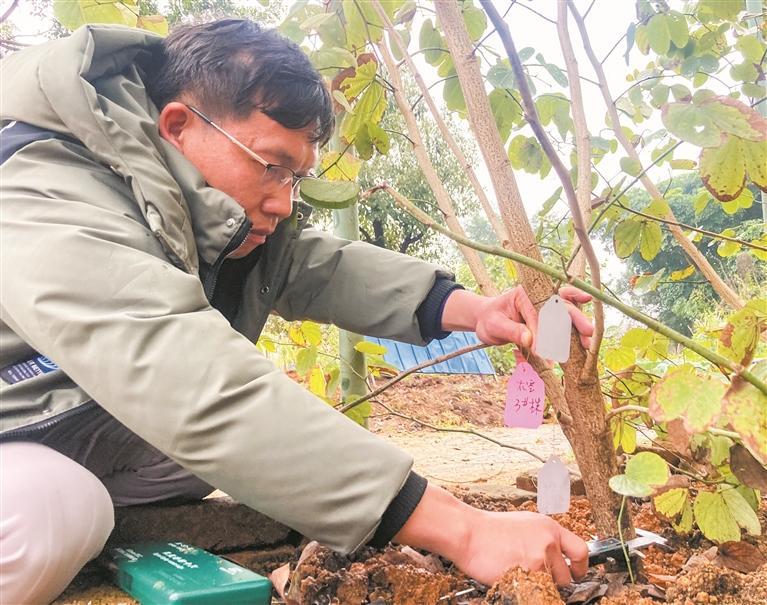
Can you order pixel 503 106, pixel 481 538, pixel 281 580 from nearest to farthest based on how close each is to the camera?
pixel 481 538
pixel 281 580
pixel 503 106

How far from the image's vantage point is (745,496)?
48.1 inches

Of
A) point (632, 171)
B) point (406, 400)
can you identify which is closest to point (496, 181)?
point (632, 171)

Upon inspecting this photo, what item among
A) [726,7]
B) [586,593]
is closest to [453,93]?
[726,7]

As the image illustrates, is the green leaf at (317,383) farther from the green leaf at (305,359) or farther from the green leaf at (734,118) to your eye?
the green leaf at (734,118)

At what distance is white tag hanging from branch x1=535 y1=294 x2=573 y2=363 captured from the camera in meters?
1.06

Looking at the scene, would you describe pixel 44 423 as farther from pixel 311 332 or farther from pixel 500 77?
pixel 500 77

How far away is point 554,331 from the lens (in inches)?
41.8

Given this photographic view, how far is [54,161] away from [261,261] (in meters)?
0.60

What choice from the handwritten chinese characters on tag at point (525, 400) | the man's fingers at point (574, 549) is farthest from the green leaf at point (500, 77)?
the man's fingers at point (574, 549)

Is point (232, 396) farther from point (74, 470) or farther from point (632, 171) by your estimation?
point (632, 171)

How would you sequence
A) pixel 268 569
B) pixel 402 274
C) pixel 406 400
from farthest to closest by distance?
pixel 406 400 → pixel 402 274 → pixel 268 569

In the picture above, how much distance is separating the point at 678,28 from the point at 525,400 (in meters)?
0.80

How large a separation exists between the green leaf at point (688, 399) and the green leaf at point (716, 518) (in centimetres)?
42

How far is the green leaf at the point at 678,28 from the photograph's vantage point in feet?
4.39
